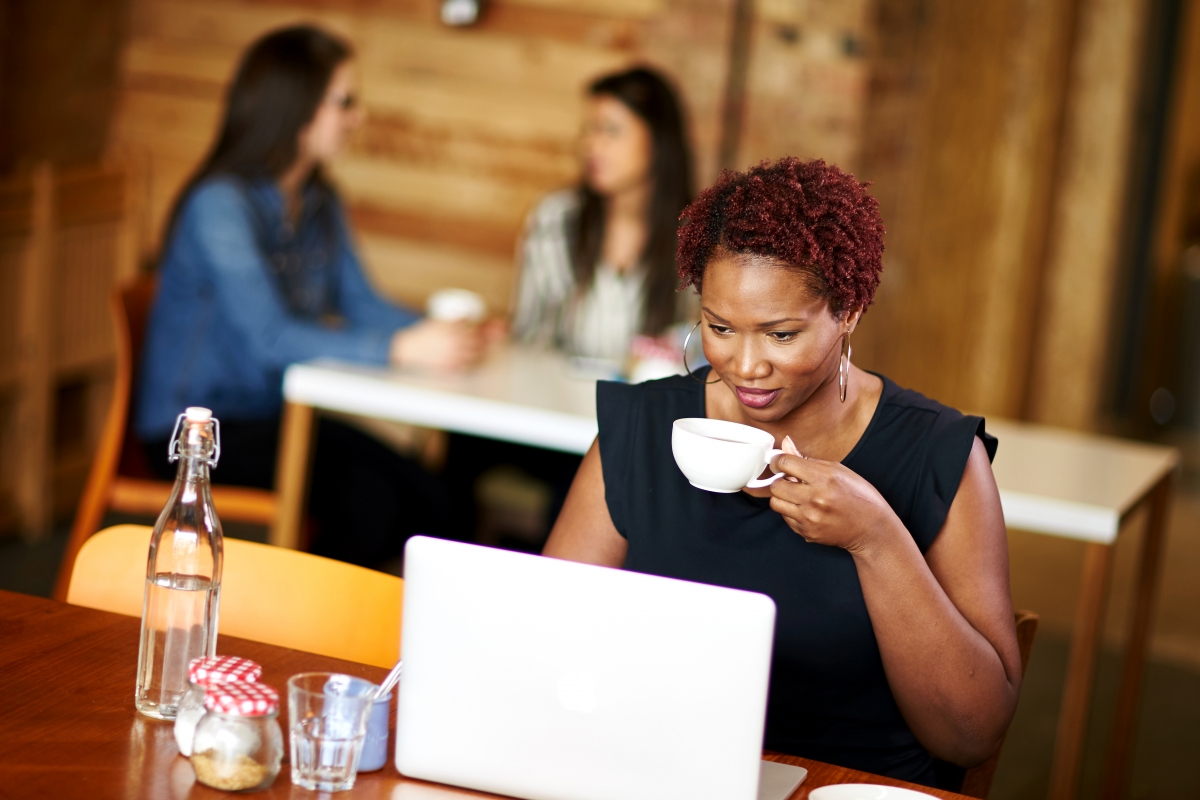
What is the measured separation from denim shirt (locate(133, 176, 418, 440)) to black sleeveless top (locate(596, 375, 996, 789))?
130 cm

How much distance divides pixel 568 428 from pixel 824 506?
119 cm

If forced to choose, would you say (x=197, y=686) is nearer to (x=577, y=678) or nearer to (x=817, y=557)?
(x=577, y=678)

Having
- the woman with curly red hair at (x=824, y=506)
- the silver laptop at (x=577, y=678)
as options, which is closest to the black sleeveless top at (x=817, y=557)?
the woman with curly red hair at (x=824, y=506)

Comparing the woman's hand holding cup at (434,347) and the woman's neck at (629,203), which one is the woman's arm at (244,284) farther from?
the woman's neck at (629,203)

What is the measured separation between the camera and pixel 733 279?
135cm

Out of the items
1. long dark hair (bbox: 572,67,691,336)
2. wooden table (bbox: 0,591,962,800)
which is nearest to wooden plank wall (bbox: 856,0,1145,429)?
long dark hair (bbox: 572,67,691,336)

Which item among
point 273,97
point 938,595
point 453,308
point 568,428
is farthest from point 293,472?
point 938,595

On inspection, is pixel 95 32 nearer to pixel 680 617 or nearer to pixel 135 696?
pixel 135 696

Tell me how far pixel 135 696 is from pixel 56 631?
0.60ft

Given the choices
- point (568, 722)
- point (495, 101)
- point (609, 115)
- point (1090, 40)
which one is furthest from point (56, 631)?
point (1090, 40)

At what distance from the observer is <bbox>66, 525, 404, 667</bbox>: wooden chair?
1.45 metres

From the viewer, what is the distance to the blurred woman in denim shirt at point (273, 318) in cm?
275

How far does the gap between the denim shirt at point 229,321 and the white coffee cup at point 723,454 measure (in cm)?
144

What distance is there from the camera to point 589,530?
154 centimetres
